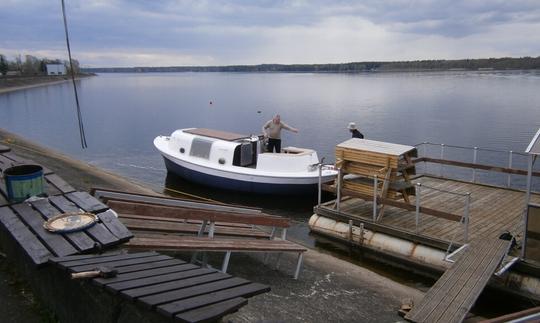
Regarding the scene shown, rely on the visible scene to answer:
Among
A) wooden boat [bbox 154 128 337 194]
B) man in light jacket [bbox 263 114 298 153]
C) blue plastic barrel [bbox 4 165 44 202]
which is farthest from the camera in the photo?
man in light jacket [bbox 263 114 298 153]

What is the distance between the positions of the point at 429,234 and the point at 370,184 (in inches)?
81.4

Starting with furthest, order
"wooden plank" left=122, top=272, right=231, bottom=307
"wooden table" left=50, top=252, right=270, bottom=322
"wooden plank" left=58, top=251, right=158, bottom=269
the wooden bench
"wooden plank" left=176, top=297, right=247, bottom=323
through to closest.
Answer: the wooden bench → "wooden plank" left=58, top=251, right=158, bottom=269 → "wooden plank" left=122, top=272, right=231, bottom=307 → "wooden table" left=50, top=252, right=270, bottom=322 → "wooden plank" left=176, top=297, right=247, bottom=323

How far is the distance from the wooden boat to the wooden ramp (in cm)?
716

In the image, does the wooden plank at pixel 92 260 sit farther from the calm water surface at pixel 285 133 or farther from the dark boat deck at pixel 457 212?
the calm water surface at pixel 285 133

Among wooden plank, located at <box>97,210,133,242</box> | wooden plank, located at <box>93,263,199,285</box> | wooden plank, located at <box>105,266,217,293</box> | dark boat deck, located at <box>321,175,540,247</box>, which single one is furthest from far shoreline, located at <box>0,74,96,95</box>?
wooden plank, located at <box>105,266,217,293</box>

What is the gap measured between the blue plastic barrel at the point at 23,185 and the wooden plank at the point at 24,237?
11.0 inches

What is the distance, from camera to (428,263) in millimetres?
10547

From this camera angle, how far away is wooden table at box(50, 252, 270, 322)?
3252 millimetres

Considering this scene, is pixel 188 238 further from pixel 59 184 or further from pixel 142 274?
pixel 59 184

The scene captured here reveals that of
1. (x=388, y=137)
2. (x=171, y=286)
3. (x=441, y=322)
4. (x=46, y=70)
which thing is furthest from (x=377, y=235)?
(x=46, y=70)

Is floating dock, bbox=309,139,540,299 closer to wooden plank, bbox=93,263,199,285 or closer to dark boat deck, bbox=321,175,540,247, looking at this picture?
dark boat deck, bbox=321,175,540,247

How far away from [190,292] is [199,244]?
2.59 m

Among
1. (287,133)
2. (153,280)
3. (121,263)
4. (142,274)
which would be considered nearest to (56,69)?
(287,133)

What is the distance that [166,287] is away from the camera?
3.62 m
